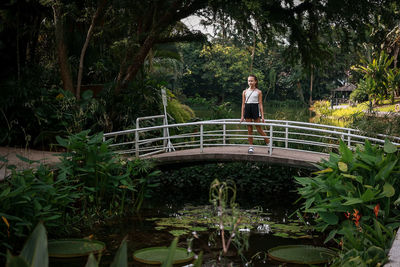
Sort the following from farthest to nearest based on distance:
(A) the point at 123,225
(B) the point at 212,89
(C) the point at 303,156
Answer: (B) the point at 212,89 < (C) the point at 303,156 < (A) the point at 123,225

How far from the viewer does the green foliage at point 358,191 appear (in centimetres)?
596

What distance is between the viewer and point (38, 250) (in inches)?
61.7

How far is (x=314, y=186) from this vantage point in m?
6.83

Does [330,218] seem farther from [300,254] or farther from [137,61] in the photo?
[137,61]

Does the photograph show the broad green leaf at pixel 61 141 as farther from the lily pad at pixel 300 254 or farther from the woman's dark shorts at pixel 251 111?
the woman's dark shorts at pixel 251 111

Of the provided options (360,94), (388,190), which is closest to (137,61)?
(388,190)

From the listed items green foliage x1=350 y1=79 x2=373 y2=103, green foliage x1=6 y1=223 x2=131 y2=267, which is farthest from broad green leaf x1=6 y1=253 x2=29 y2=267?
green foliage x1=350 y1=79 x2=373 y2=103

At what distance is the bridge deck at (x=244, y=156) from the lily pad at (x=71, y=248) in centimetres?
404

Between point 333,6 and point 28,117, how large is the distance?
286 inches

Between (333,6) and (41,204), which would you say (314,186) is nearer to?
(41,204)

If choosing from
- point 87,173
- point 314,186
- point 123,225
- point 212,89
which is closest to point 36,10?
point 87,173

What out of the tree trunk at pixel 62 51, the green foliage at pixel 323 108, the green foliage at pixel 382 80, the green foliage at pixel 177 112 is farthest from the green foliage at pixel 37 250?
the green foliage at pixel 382 80

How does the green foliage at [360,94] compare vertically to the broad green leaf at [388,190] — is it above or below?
above

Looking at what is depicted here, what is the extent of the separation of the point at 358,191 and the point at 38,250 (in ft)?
17.8
